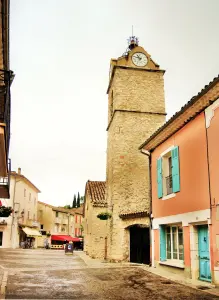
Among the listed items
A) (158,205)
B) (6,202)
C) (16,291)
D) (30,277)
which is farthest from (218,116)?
(6,202)

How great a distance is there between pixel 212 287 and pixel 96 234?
52.7ft

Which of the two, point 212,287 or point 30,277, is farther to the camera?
point 30,277

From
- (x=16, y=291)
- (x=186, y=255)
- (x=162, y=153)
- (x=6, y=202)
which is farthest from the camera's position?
(x=6, y=202)

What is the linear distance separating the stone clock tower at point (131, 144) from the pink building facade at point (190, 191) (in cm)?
527

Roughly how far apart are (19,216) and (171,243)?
33.4m

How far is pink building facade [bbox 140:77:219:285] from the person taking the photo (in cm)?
1022

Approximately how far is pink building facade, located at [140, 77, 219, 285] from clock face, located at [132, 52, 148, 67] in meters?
11.5

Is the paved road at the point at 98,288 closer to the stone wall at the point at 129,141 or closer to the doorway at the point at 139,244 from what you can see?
the doorway at the point at 139,244

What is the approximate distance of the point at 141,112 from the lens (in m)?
23.6

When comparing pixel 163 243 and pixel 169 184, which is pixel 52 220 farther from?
pixel 169 184

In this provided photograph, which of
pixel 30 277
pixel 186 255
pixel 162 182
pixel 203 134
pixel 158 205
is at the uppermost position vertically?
pixel 203 134

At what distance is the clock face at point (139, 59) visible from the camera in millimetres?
24906

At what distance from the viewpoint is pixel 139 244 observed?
2066 cm

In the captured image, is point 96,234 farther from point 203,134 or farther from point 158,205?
point 203,134
